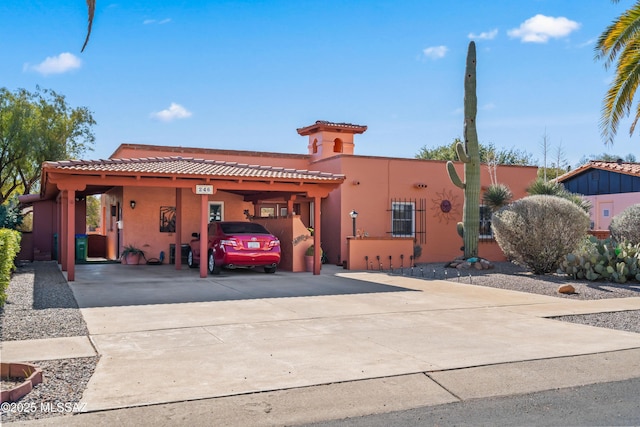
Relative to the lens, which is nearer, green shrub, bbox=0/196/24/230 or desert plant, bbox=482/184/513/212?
green shrub, bbox=0/196/24/230

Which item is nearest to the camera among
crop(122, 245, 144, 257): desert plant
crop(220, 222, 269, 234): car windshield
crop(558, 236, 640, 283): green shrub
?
crop(558, 236, 640, 283): green shrub

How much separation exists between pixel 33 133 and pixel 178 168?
1594 centimetres

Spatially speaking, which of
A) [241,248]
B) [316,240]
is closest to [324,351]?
[241,248]

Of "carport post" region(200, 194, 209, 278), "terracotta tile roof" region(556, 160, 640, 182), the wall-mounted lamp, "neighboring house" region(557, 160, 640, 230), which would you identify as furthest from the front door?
"carport post" region(200, 194, 209, 278)

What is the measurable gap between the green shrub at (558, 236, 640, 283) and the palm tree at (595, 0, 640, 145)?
8.57 ft

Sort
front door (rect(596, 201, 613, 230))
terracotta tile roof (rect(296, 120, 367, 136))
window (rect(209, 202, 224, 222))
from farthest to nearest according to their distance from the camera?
1. front door (rect(596, 201, 613, 230))
2. terracotta tile roof (rect(296, 120, 367, 136))
3. window (rect(209, 202, 224, 222))

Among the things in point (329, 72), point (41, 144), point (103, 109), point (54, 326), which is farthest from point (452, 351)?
point (103, 109)

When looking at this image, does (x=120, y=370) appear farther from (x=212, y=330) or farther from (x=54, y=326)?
(x=54, y=326)

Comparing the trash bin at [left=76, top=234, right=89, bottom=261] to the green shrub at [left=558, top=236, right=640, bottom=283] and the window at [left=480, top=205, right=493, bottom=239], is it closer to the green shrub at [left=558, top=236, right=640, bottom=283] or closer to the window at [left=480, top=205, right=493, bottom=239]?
the window at [left=480, top=205, right=493, bottom=239]

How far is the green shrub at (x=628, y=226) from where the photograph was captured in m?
16.5

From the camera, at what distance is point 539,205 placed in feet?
49.7

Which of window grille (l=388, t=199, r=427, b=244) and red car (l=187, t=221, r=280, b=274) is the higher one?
window grille (l=388, t=199, r=427, b=244)

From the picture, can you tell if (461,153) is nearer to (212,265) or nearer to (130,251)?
(212,265)

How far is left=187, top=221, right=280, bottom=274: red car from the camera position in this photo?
15.5m
